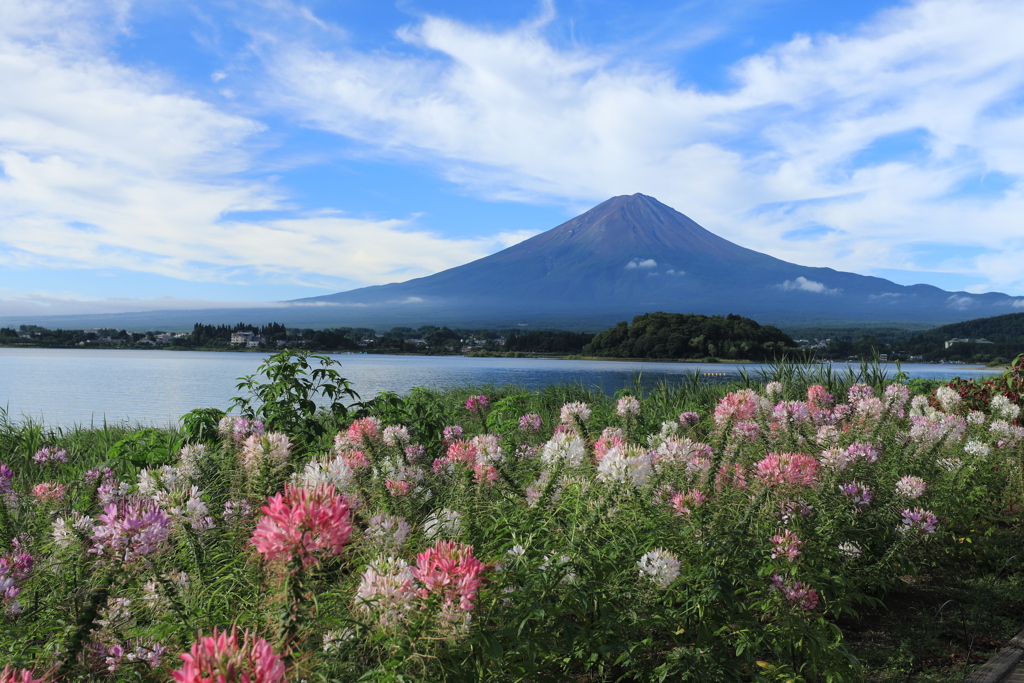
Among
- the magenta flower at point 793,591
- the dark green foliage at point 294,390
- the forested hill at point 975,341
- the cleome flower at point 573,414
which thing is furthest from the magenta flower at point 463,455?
the forested hill at point 975,341

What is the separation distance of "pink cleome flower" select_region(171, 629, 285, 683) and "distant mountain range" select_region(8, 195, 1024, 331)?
112251 millimetres

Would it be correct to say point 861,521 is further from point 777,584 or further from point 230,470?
point 230,470

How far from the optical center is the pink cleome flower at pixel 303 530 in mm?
1328

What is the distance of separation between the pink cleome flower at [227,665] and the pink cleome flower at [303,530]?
0.81ft

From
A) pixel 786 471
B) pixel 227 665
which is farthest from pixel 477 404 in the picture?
pixel 227 665

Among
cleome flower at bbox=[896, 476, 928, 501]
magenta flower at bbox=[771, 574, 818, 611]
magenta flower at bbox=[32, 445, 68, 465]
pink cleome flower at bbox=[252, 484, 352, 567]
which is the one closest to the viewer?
pink cleome flower at bbox=[252, 484, 352, 567]

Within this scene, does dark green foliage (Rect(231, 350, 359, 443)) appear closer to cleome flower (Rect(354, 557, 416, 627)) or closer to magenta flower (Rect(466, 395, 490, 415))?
magenta flower (Rect(466, 395, 490, 415))

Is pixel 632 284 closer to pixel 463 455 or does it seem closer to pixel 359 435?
pixel 359 435

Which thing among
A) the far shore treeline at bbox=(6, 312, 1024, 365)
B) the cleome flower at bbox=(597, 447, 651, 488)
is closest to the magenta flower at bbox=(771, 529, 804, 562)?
the cleome flower at bbox=(597, 447, 651, 488)

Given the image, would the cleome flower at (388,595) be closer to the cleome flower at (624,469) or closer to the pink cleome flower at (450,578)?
the pink cleome flower at (450,578)

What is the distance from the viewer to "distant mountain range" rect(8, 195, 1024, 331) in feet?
409

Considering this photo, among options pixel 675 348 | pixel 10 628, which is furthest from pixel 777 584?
pixel 675 348

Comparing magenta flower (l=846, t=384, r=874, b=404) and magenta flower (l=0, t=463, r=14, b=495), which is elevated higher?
magenta flower (l=846, t=384, r=874, b=404)

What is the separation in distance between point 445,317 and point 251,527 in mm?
112633
